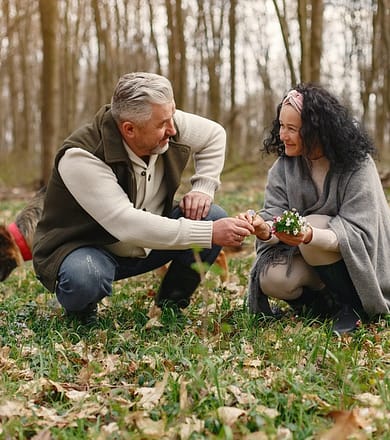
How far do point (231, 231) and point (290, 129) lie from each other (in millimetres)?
662

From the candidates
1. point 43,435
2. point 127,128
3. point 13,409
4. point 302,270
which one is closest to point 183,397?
point 43,435

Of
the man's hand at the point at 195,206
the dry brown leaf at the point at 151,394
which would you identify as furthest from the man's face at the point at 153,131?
the dry brown leaf at the point at 151,394

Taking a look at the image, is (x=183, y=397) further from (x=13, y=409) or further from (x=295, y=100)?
(x=295, y=100)

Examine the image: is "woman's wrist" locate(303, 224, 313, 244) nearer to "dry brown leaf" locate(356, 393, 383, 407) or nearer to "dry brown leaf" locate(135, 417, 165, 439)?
"dry brown leaf" locate(356, 393, 383, 407)

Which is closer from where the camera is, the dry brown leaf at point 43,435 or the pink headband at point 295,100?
the dry brown leaf at point 43,435

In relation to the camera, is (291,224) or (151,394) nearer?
(151,394)

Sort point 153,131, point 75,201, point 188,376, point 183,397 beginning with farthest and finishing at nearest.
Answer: point 75,201 → point 153,131 → point 188,376 → point 183,397

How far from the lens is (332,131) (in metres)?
3.69

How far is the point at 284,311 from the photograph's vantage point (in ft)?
14.1

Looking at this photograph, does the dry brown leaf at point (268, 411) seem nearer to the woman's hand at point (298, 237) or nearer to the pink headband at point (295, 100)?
the woman's hand at point (298, 237)

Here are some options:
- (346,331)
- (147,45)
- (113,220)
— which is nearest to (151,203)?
(113,220)

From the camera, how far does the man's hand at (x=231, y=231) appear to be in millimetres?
3590

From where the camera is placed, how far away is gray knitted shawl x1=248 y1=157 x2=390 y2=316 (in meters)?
3.68

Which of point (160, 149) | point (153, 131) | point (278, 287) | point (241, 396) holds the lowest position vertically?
point (278, 287)
